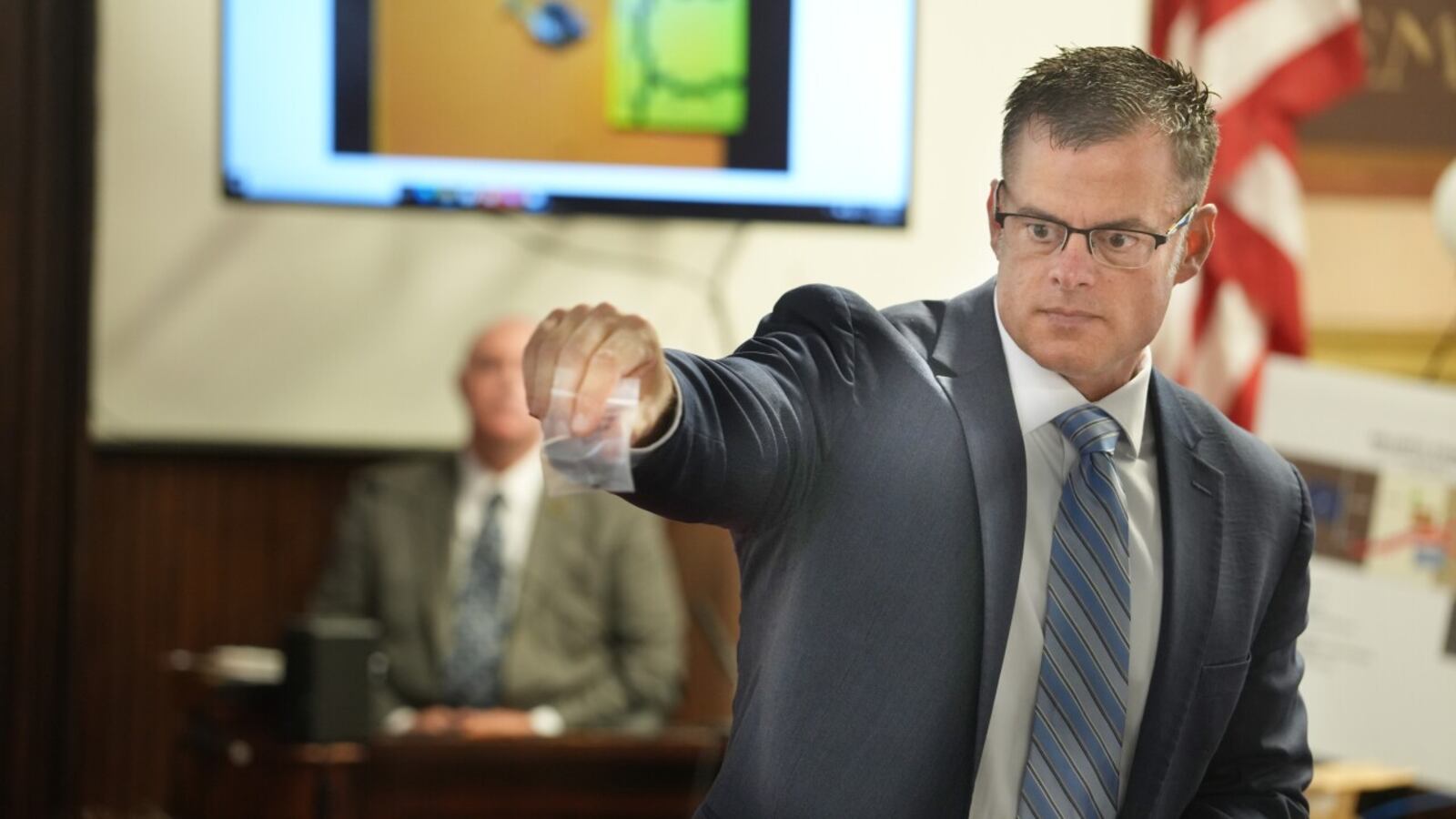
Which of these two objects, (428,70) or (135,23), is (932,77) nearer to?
(428,70)

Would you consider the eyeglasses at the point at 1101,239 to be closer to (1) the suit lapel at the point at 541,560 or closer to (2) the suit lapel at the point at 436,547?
(1) the suit lapel at the point at 541,560

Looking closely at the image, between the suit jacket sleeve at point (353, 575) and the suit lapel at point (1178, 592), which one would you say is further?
the suit jacket sleeve at point (353, 575)

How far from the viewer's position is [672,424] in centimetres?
98

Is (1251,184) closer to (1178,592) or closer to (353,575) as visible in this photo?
(1178,592)

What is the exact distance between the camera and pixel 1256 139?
9.63 feet

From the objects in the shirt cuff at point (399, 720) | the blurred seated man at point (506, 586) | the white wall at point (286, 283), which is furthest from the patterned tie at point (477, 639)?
the white wall at point (286, 283)

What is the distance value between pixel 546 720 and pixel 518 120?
50.7 inches

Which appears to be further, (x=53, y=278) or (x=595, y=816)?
(x=53, y=278)

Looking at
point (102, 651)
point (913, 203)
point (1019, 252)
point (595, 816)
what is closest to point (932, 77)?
point (913, 203)

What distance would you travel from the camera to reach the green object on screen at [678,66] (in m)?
2.25

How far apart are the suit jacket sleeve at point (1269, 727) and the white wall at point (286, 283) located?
2.55m

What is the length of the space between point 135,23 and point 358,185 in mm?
1440

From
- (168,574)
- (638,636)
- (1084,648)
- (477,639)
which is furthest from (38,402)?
(1084,648)

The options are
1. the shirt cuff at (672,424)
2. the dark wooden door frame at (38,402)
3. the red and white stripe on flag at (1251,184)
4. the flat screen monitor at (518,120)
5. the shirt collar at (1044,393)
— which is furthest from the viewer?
the dark wooden door frame at (38,402)
